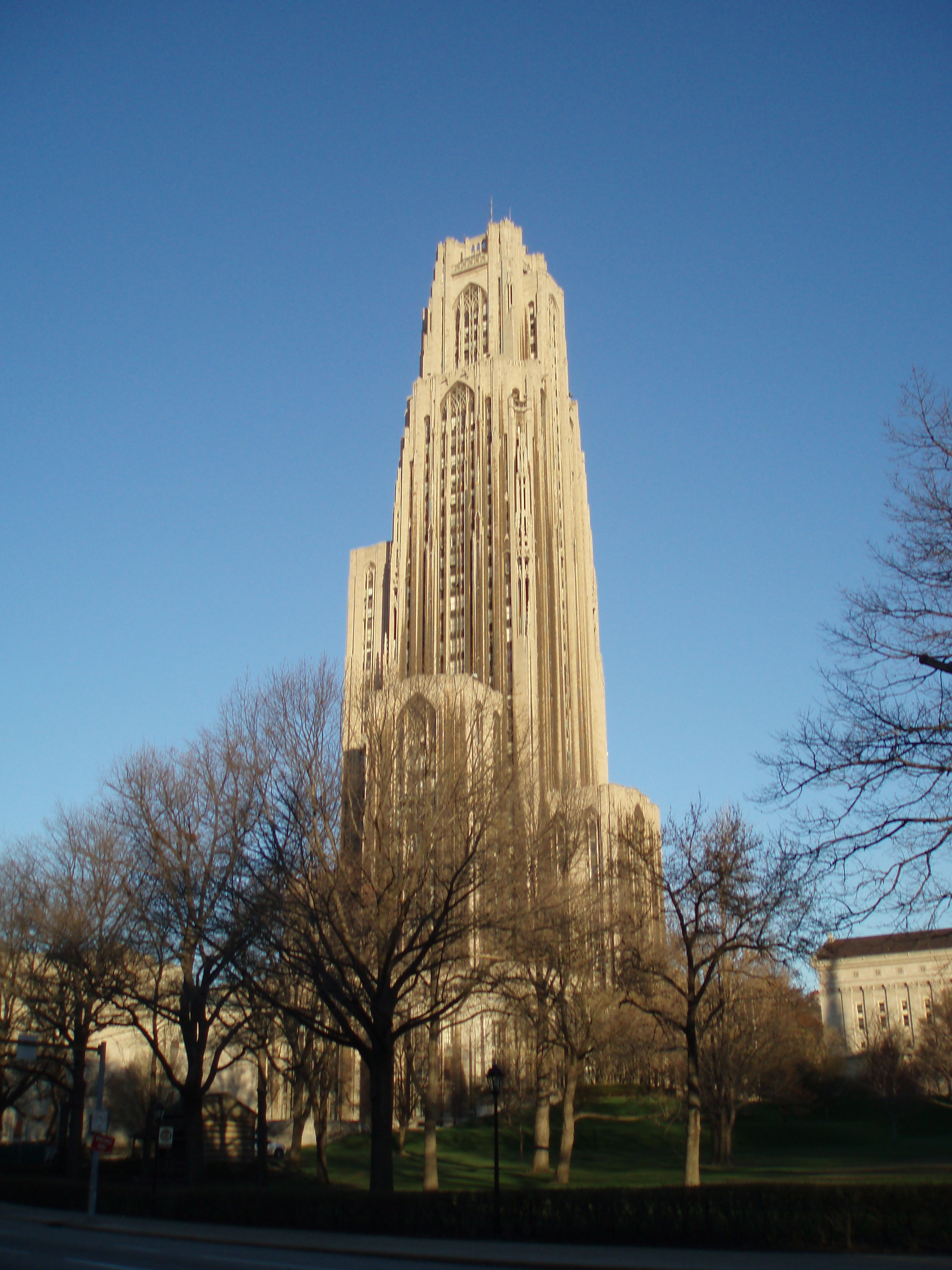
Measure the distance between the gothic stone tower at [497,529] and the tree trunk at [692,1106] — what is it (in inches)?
2839

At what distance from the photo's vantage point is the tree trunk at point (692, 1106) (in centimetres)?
2420

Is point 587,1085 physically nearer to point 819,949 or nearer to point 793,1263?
point 819,949

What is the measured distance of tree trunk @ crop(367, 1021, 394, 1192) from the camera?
76.9ft

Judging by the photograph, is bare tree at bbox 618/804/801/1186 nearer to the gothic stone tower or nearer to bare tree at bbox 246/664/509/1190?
bare tree at bbox 246/664/509/1190

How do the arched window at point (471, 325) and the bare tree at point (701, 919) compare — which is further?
the arched window at point (471, 325)

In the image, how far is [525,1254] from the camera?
56.3 ft

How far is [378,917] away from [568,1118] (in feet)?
55.8

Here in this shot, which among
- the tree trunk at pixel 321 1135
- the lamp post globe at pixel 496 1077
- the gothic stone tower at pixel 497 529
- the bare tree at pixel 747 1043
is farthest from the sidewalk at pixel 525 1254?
the gothic stone tower at pixel 497 529

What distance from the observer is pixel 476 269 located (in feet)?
435

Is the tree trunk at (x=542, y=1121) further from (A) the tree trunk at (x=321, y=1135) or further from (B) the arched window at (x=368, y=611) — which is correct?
(B) the arched window at (x=368, y=611)

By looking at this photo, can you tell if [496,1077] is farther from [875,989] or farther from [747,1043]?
[875,989]

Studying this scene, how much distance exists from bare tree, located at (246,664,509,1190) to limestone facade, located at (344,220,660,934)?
70.9 metres

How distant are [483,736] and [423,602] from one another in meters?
83.9

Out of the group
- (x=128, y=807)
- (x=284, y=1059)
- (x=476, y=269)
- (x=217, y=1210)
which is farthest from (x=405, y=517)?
(x=217, y=1210)
